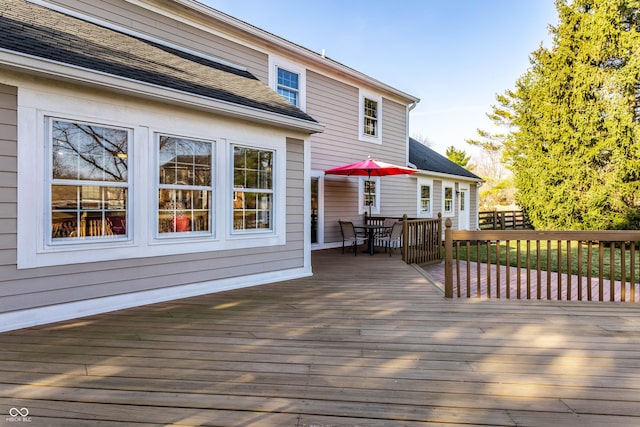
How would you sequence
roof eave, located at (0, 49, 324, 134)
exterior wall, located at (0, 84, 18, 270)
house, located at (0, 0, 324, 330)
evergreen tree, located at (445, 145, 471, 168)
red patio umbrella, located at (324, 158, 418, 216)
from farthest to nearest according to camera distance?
evergreen tree, located at (445, 145, 471, 168) < red patio umbrella, located at (324, 158, 418, 216) < house, located at (0, 0, 324, 330) < exterior wall, located at (0, 84, 18, 270) < roof eave, located at (0, 49, 324, 134)

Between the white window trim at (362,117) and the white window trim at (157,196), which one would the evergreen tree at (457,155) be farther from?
the white window trim at (157,196)

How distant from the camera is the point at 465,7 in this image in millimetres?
13703

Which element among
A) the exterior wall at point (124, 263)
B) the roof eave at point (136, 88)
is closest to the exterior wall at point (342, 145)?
the exterior wall at point (124, 263)

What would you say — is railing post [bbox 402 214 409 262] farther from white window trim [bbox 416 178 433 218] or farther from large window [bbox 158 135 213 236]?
white window trim [bbox 416 178 433 218]

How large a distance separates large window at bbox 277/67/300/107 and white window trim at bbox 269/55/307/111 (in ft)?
0.20

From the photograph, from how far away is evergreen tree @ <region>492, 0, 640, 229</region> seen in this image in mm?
11453

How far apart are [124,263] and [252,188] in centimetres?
213

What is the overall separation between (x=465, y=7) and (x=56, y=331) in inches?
624

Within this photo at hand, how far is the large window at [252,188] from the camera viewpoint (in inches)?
220

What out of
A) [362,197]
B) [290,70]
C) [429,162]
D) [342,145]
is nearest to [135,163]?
[290,70]

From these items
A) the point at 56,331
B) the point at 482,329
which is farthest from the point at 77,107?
the point at 482,329

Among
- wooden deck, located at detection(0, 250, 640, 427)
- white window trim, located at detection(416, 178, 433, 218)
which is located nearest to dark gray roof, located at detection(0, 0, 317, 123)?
wooden deck, located at detection(0, 250, 640, 427)

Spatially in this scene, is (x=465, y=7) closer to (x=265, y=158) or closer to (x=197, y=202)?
(x=265, y=158)

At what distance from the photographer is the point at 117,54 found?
4.75m
